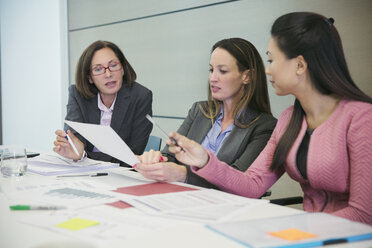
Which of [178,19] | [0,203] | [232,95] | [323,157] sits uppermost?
[178,19]

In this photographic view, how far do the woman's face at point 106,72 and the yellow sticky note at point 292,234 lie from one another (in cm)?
180

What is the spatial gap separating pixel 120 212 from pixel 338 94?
2.81 feet

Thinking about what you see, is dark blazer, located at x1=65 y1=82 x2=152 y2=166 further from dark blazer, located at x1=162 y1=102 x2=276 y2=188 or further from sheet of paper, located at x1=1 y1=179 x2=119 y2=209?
sheet of paper, located at x1=1 y1=179 x2=119 y2=209

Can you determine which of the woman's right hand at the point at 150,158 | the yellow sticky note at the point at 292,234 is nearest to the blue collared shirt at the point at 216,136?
the woman's right hand at the point at 150,158

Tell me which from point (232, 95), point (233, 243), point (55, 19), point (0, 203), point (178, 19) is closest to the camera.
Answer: point (233, 243)

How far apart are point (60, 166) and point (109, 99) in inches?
32.0

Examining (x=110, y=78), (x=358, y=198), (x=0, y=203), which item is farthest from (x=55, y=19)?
(x=358, y=198)

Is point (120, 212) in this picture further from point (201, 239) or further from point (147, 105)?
point (147, 105)

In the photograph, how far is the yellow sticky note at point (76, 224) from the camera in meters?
1.02

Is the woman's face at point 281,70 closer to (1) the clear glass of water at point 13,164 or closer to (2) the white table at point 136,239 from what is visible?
(2) the white table at point 136,239

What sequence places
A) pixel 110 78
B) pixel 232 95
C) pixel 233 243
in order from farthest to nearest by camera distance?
pixel 110 78, pixel 232 95, pixel 233 243

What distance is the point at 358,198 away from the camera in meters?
1.30

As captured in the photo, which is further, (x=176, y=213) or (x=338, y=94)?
(x=338, y=94)

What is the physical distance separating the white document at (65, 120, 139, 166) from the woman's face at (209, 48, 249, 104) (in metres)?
0.66
